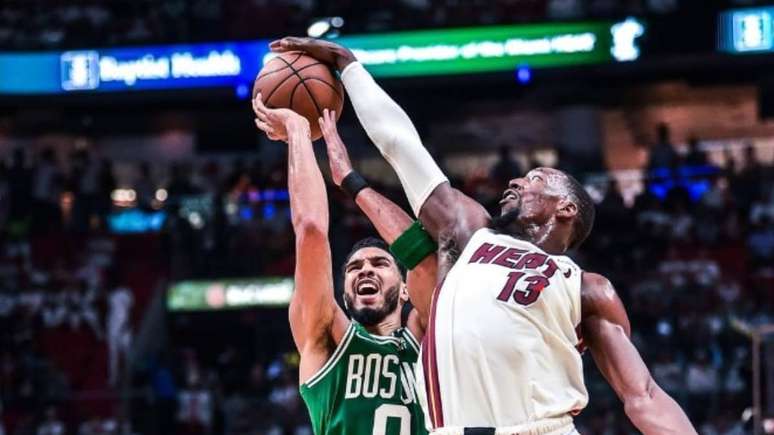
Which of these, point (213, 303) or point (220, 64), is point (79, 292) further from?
point (220, 64)

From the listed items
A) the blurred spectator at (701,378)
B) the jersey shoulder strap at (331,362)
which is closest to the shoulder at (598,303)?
the jersey shoulder strap at (331,362)

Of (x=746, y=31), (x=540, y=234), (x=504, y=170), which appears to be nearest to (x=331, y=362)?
(x=540, y=234)

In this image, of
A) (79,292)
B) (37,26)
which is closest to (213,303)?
(79,292)

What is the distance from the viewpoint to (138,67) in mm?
19688

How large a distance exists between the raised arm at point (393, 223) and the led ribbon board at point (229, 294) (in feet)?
40.9

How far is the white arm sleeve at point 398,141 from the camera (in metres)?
5.01

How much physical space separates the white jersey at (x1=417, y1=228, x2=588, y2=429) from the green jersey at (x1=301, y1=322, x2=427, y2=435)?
71 centimetres

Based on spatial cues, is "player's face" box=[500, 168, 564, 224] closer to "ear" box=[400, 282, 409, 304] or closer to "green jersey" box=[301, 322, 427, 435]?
"green jersey" box=[301, 322, 427, 435]

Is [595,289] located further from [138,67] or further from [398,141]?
[138,67]

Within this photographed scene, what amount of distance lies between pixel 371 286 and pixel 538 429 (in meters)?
1.46

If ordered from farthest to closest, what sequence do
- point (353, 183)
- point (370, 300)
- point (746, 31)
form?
point (746, 31) < point (370, 300) < point (353, 183)

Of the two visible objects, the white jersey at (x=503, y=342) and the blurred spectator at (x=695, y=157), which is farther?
the blurred spectator at (x=695, y=157)

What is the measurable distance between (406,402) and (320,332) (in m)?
0.43

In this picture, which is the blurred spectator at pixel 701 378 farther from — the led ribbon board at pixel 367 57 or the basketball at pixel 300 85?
the basketball at pixel 300 85
